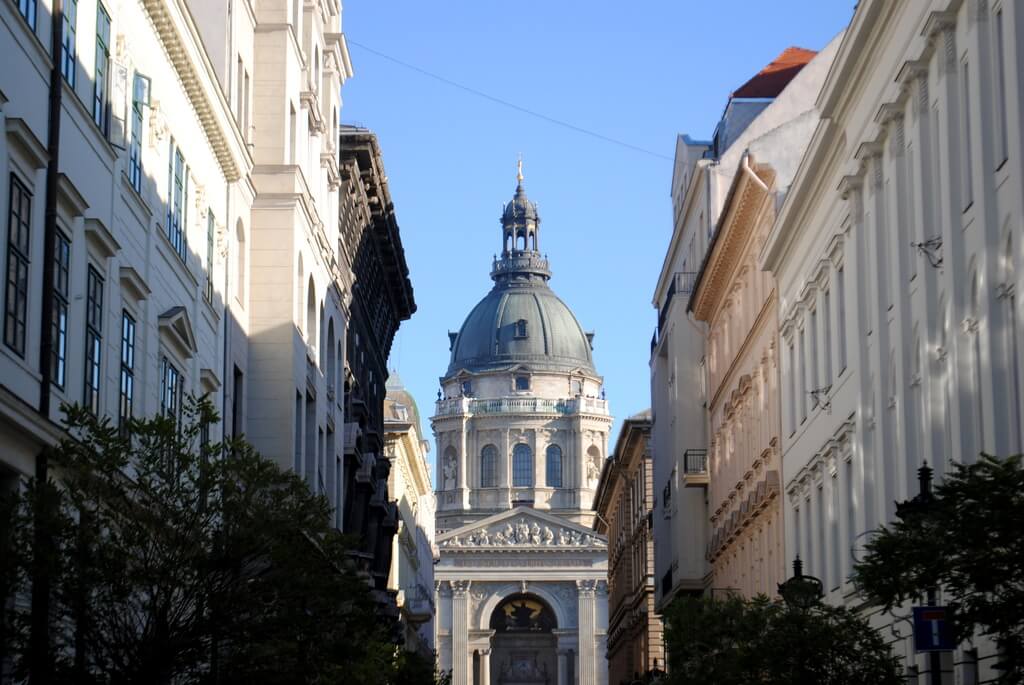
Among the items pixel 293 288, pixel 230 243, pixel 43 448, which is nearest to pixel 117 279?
pixel 43 448

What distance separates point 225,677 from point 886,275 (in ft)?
44.6

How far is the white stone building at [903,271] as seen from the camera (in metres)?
23.1

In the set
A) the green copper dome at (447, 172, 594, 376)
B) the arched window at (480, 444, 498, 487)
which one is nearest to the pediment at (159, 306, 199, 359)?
the arched window at (480, 444, 498, 487)

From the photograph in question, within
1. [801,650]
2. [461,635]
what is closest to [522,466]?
[461,635]

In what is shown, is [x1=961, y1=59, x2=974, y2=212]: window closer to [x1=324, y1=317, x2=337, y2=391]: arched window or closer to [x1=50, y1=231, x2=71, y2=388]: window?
[x1=50, y1=231, x2=71, y2=388]: window

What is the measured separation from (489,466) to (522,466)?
2.79 m

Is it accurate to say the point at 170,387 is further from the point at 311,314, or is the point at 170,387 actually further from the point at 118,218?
the point at 311,314

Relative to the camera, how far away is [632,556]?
91938 millimetres

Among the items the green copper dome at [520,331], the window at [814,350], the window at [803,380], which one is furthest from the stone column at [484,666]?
the window at [814,350]

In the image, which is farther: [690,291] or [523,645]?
[523,645]

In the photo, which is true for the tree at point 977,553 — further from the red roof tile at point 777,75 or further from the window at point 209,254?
the red roof tile at point 777,75

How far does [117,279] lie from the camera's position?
27.3 metres

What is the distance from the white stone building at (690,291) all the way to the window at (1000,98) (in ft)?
87.1

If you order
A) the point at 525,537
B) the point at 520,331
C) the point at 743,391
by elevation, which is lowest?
the point at 743,391
